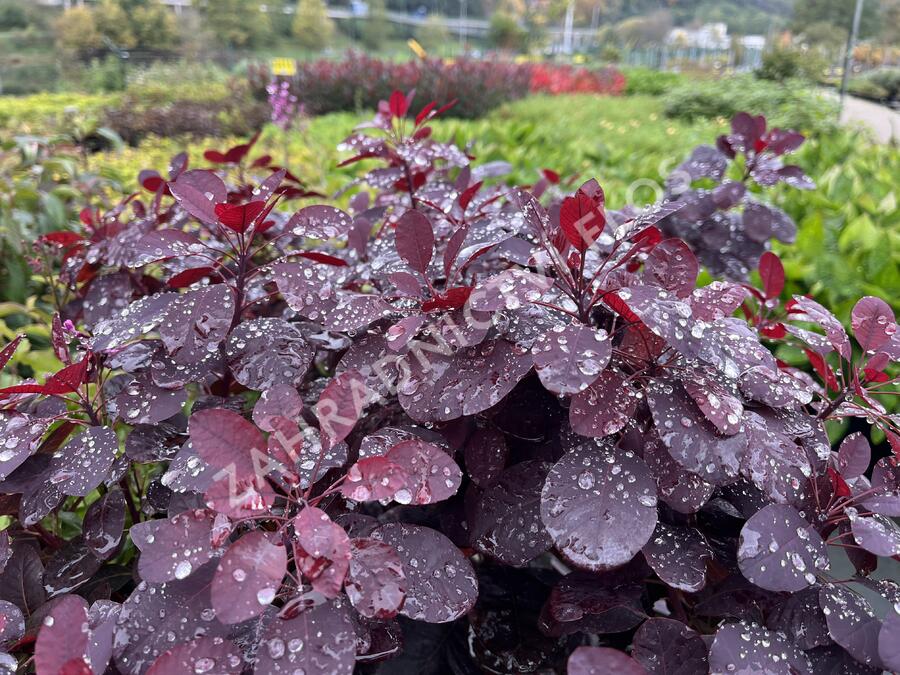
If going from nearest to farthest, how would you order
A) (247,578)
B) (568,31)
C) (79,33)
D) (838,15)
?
(247,578) < (79,33) < (838,15) < (568,31)

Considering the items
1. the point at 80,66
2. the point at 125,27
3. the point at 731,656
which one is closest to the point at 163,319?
the point at 731,656

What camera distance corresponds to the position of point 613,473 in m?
0.60

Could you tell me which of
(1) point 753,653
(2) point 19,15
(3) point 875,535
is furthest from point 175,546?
(2) point 19,15

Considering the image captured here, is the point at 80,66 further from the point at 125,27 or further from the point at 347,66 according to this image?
the point at 347,66

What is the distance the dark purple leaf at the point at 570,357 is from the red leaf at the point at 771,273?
46 cm

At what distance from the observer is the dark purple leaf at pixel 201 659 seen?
486 mm

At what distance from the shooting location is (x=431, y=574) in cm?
59

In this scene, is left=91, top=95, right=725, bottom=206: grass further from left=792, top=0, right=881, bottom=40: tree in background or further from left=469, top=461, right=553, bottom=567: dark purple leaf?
left=792, top=0, right=881, bottom=40: tree in background

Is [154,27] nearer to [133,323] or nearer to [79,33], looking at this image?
[79,33]

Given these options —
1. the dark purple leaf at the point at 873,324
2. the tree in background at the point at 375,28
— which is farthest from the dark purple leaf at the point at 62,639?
the tree in background at the point at 375,28

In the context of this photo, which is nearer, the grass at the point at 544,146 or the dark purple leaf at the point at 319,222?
the dark purple leaf at the point at 319,222

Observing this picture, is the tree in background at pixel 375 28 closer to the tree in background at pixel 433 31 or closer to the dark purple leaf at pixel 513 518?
the tree in background at pixel 433 31

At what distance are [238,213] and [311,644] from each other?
0.45 m

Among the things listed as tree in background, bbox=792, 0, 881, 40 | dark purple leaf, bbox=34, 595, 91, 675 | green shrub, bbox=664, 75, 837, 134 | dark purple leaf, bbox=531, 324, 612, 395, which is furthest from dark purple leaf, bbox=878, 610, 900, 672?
tree in background, bbox=792, 0, 881, 40
